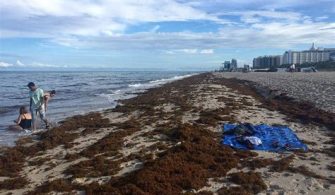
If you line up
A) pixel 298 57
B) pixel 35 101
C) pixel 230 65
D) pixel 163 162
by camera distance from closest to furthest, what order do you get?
pixel 163 162
pixel 35 101
pixel 230 65
pixel 298 57

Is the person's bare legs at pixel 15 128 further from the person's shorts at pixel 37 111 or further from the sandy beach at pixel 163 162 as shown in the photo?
the sandy beach at pixel 163 162

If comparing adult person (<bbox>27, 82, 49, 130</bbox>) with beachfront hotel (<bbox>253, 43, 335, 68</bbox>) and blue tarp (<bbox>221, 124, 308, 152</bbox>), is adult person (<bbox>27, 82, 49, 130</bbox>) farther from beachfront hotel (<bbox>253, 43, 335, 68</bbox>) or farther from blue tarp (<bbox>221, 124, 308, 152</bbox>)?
beachfront hotel (<bbox>253, 43, 335, 68</bbox>)

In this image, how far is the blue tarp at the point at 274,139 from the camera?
9.39 m

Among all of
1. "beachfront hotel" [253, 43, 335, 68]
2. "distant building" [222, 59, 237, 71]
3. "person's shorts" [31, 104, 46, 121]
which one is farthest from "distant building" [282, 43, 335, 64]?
"person's shorts" [31, 104, 46, 121]

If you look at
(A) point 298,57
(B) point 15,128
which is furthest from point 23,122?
(A) point 298,57

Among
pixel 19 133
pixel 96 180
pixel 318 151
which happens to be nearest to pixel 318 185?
pixel 318 151

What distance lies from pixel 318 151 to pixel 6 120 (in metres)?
12.2

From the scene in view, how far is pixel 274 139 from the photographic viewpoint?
33.3ft

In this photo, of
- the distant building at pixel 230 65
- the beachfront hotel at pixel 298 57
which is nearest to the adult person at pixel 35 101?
the distant building at pixel 230 65

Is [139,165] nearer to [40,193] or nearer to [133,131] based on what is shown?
[40,193]

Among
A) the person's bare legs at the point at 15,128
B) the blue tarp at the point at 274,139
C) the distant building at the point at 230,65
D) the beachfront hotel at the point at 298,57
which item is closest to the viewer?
the blue tarp at the point at 274,139

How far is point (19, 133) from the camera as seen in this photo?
13070 mm

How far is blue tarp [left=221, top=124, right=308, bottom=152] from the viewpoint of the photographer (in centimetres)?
939

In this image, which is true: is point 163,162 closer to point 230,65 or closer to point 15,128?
point 15,128
